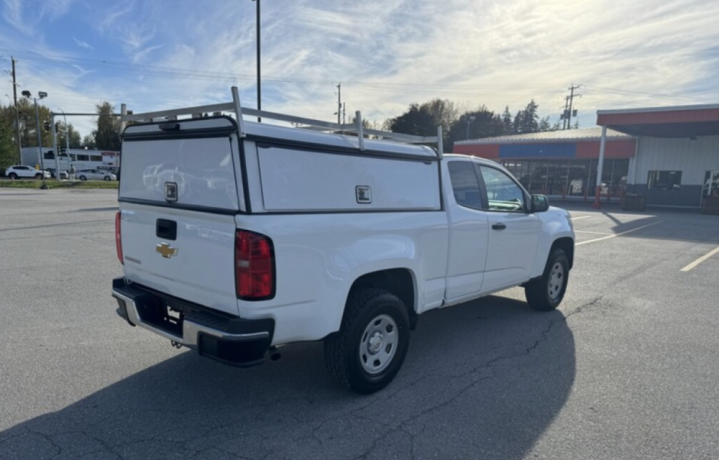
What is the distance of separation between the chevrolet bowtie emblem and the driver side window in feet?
10.3

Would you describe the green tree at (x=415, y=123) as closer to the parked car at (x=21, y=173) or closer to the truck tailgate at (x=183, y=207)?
the parked car at (x=21, y=173)

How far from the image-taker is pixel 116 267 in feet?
25.9

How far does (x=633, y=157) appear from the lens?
28.1 m

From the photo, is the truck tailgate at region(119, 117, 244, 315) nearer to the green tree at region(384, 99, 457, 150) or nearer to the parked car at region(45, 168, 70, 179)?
the green tree at region(384, 99, 457, 150)

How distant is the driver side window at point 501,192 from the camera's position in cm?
493

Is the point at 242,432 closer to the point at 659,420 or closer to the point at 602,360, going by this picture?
the point at 659,420

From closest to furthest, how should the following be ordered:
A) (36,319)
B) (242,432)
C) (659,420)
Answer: (242,432) < (659,420) < (36,319)

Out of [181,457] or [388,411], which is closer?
[181,457]

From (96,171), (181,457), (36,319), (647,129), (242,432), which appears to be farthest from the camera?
(96,171)

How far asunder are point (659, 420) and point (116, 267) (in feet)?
26.1

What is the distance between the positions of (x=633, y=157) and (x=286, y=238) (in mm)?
31081

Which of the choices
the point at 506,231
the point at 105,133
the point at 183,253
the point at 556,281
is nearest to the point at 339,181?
the point at 183,253

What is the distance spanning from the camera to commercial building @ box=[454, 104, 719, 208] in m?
23.1

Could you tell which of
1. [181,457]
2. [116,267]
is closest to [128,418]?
[181,457]
